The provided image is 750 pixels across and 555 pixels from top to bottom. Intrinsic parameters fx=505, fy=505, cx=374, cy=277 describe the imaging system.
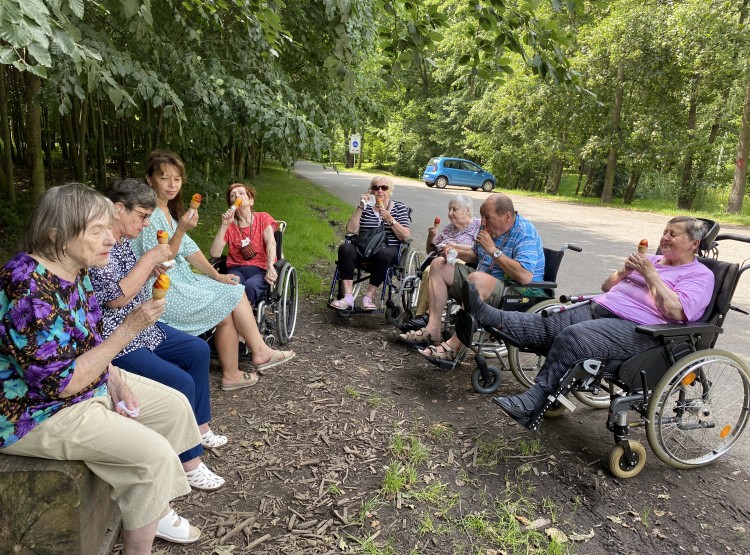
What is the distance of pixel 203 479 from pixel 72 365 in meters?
1.04

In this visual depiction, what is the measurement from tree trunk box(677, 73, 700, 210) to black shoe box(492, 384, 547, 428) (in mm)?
16940

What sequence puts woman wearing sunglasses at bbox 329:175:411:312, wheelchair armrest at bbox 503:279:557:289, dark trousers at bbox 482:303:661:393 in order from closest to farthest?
dark trousers at bbox 482:303:661:393 < wheelchair armrest at bbox 503:279:557:289 < woman wearing sunglasses at bbox 329:175:411:312

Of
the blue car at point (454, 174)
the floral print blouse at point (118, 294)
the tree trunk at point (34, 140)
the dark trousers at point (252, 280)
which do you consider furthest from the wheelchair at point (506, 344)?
the blue car at point (454, 174)

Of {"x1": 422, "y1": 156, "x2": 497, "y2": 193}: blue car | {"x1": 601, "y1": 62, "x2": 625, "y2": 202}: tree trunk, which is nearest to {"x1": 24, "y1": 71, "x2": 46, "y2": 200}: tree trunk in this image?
{"x1": 601, "y1": 62, "x2": 625, "y2": 202}: tree trunk

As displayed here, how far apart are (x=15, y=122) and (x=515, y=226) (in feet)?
38.5

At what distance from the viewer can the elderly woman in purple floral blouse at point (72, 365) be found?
1.61 meters

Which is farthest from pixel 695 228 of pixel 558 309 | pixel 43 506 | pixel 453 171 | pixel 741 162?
pixel 453 171

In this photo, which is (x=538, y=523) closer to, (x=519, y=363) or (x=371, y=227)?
(x=519, y=363)

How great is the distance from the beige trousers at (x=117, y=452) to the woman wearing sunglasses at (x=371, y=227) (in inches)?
117

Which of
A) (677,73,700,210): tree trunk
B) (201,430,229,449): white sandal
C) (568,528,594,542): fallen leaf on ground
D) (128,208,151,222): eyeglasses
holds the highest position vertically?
(677,73,700,210): tree trunk

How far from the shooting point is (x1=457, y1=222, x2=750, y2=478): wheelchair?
8.63ft

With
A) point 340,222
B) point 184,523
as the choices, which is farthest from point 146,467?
point 340,222

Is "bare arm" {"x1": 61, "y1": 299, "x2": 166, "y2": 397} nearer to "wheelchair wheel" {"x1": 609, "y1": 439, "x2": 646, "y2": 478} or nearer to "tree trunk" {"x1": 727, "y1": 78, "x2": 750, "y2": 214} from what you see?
"wheelchair wheel" {"x1": 609, "y1": 439, "x2": 646, "y2": 478}

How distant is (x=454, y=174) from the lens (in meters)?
24.4
